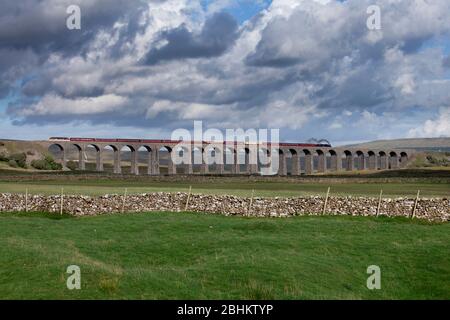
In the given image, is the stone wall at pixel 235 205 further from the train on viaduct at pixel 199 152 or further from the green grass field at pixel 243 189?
the train on viaduct at pixel 199 152

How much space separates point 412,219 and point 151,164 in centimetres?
13184

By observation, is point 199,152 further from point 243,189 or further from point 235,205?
point 235,205

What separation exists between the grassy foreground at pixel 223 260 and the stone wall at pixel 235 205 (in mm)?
9395

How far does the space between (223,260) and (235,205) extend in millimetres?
21407

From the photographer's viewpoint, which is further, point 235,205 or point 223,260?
point 235,205

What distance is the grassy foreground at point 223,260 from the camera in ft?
53.1

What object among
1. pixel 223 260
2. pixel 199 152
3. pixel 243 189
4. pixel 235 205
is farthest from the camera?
pixel 199 152

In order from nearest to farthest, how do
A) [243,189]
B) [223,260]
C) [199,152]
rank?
1. [223,260]
2. [243,189]
3. [199,152]

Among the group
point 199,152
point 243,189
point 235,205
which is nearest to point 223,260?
point 235,205

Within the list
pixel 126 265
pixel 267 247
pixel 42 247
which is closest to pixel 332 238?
pixel 267 247

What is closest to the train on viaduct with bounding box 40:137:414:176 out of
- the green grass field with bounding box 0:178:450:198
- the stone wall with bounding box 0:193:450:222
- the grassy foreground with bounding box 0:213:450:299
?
the green grass field with bounding box 0:178:450:198

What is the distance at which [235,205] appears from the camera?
4128cm
